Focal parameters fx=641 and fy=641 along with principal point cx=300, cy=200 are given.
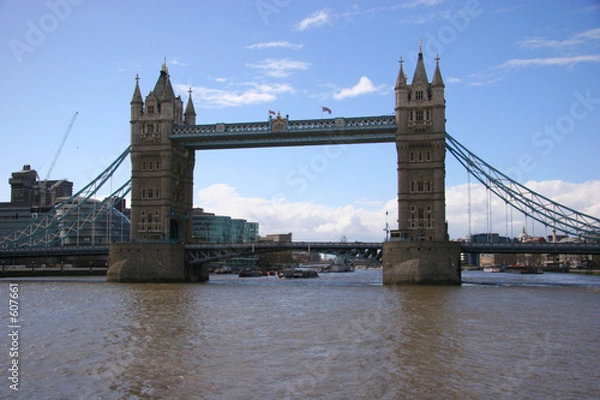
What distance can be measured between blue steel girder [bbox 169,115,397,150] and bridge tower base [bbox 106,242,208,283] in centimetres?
Answer: 1442

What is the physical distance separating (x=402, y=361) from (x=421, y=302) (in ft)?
76.6

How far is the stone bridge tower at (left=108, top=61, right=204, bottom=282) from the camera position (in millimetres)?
78062

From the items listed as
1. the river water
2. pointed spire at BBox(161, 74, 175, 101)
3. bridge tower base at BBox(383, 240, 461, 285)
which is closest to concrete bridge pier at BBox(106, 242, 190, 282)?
pointed spire at BBox(161, 74, 175, 101)

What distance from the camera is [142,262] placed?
77562mm

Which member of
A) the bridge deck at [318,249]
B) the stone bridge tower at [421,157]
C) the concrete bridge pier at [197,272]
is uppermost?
the stone bridge tower at [421,157]

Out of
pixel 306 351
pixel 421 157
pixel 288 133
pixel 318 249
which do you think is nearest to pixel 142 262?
pixel 318 249

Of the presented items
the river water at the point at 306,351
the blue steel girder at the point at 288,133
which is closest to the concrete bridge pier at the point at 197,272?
the blue steel girder at the point at 288,133

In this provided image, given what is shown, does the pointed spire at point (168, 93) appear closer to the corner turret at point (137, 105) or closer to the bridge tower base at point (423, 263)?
the corner turret at point (137, 105)

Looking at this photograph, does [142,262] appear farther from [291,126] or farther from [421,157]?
[421,157]

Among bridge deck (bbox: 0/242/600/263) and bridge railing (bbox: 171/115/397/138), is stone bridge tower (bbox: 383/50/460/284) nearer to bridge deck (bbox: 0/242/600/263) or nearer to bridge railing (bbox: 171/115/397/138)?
bridge railing (bbox: 171/115/397/138)

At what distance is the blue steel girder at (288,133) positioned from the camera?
75438 millimetres

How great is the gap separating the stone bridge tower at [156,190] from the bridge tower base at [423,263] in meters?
27.4

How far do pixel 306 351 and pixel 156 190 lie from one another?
193 ft

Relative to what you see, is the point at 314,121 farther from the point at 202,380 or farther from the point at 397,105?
the point at 202,380
